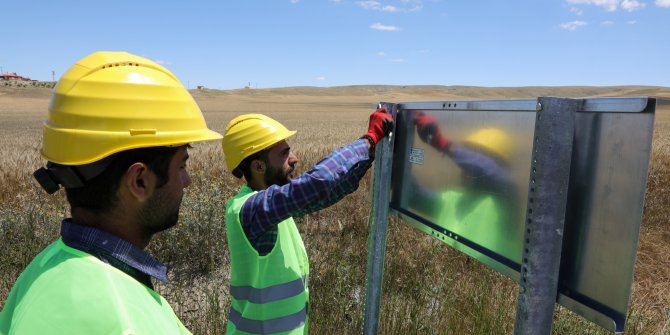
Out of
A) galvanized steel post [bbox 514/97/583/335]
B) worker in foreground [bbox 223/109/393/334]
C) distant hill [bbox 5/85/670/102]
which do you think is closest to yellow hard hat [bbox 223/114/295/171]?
worker in foreground [bbox 223/109/393/334]

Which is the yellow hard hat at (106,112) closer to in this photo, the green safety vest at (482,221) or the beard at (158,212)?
the beard at (158,212)

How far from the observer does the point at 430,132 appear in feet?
7.39

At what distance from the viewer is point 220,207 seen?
545 cm

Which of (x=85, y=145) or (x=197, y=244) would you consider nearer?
(x=85, y=145)

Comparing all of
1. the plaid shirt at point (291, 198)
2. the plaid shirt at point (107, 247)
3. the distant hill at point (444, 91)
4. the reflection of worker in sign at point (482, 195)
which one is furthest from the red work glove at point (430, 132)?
the distant hill at point (444, 91)

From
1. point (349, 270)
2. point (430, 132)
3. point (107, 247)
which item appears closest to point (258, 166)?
point (430, 132)

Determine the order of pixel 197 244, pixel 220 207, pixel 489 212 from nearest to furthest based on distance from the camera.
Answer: pixel 489 212
pixel 197 244
pixel 220 207

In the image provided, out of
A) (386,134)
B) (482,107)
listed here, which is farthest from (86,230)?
(386,134)

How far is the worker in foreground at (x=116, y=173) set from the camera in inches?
44.4

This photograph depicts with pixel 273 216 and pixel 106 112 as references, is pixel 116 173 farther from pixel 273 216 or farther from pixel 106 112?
pixel 273 216

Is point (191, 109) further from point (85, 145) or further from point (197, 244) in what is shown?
point (197, 244)

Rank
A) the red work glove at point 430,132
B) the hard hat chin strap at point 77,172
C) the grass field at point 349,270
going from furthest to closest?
the grass field at point 349,270 < the red work glove at point 430,132 < the hard hat chin strap at point 77,172

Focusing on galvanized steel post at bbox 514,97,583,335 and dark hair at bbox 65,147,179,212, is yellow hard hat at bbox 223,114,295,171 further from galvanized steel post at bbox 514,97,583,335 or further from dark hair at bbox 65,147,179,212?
galvanized steel post at bbox 514,97,583,335

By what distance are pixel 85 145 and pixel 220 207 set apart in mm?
4229
